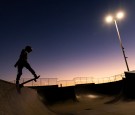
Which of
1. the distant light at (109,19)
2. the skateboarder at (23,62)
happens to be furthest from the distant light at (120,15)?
the skateboarder at (23,62)

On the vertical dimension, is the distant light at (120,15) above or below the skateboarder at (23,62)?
above

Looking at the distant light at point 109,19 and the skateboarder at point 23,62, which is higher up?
the distant light at point 109,19

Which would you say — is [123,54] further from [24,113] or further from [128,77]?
[24,113]

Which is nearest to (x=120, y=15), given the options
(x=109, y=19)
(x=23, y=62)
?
(x=109, y=19)

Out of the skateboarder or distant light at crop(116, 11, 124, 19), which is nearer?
the skateboarder

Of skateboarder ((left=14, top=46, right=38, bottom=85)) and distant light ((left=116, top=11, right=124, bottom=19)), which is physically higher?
distant light ((left=116, top=11, right=124, bottom=19))

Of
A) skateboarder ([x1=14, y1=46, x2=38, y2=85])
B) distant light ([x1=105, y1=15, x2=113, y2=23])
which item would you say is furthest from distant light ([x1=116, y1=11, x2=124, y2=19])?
skateboarder ([x1=14, y1=46, x2=38, y2=85])

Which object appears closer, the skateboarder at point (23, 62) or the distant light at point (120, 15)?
the skateboarder at point (23, 62)

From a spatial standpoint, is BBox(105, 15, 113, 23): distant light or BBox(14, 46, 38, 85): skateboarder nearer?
BBox(14, 46, 38, 85): skateboarder

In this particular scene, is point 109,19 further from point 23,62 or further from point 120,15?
point 23,62

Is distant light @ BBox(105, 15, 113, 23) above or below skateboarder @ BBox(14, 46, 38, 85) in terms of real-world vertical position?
above

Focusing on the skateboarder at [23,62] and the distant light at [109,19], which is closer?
the skateboarder at [23,62]

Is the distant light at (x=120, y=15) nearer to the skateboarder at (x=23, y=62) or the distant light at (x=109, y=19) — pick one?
the distant light at (x=109, y=19)

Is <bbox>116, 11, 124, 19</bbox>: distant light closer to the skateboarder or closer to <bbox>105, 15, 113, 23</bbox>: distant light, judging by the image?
<bbox>105, 15, 113, 23</bbox>: distant light
